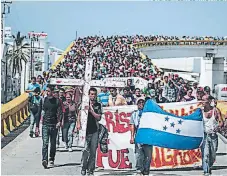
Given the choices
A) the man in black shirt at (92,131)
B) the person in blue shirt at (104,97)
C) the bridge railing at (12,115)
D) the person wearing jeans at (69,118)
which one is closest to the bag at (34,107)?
the bridge railing at (12,115)

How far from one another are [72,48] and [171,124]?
174ft

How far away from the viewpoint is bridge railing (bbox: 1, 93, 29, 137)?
16.0 meters

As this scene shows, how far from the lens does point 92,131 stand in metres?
→ 9.14

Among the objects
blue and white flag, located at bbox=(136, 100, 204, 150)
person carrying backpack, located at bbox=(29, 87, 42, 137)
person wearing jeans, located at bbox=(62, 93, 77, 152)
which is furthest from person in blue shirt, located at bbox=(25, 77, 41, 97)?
blue and white flag, located at bbox=(136, 100, 204, 150)

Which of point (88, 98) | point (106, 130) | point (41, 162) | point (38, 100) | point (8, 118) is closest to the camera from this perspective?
point (88, 98)

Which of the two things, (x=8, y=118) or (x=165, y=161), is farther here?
(x=8, y=118)

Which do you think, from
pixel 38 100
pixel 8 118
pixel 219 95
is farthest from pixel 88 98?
pixel 219 95

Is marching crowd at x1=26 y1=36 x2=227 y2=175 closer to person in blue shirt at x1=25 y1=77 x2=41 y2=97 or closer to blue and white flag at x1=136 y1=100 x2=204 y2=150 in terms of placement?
person in blue shirt at x1=25 y1=77 x2=41 y2=97

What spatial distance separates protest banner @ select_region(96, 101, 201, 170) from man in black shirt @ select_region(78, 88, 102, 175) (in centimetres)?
68

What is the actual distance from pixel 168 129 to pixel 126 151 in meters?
1.06

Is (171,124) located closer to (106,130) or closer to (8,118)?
(106,130)

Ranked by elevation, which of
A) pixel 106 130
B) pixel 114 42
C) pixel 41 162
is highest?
pixel 114 42

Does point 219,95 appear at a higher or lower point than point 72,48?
lower

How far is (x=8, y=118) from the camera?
55.3 ft
